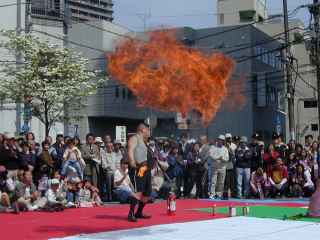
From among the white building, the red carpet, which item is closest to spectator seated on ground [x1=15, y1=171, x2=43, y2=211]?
the red carpet

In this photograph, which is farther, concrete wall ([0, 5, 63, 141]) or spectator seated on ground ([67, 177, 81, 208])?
concrete wall ([0, 5, 63, 141])

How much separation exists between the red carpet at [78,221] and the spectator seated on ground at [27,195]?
21.1 inches

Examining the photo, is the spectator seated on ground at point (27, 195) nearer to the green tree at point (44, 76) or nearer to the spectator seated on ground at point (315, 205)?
the spectator seated on ground at point (315, 205)

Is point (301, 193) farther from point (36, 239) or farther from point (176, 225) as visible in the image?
point (36, 239)

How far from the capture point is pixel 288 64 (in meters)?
28.2

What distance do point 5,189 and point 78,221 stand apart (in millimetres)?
3012

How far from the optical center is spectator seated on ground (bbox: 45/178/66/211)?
1493 cm

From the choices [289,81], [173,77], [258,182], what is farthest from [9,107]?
[173,77]

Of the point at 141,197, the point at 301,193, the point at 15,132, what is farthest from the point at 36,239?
the point at 15,132

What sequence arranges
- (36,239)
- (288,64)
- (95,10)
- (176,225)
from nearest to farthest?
1. (36,239)
2. (176,225)
3. (288,64)
4. (95,10)

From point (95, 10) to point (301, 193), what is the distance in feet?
88.4

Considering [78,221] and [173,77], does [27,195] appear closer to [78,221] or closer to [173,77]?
[78,221]

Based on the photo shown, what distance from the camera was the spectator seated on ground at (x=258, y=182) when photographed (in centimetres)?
1964

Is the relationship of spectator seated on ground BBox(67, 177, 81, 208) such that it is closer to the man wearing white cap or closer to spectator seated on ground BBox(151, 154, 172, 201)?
spectator seated on ground BBox(151, 154, 172, 201)
